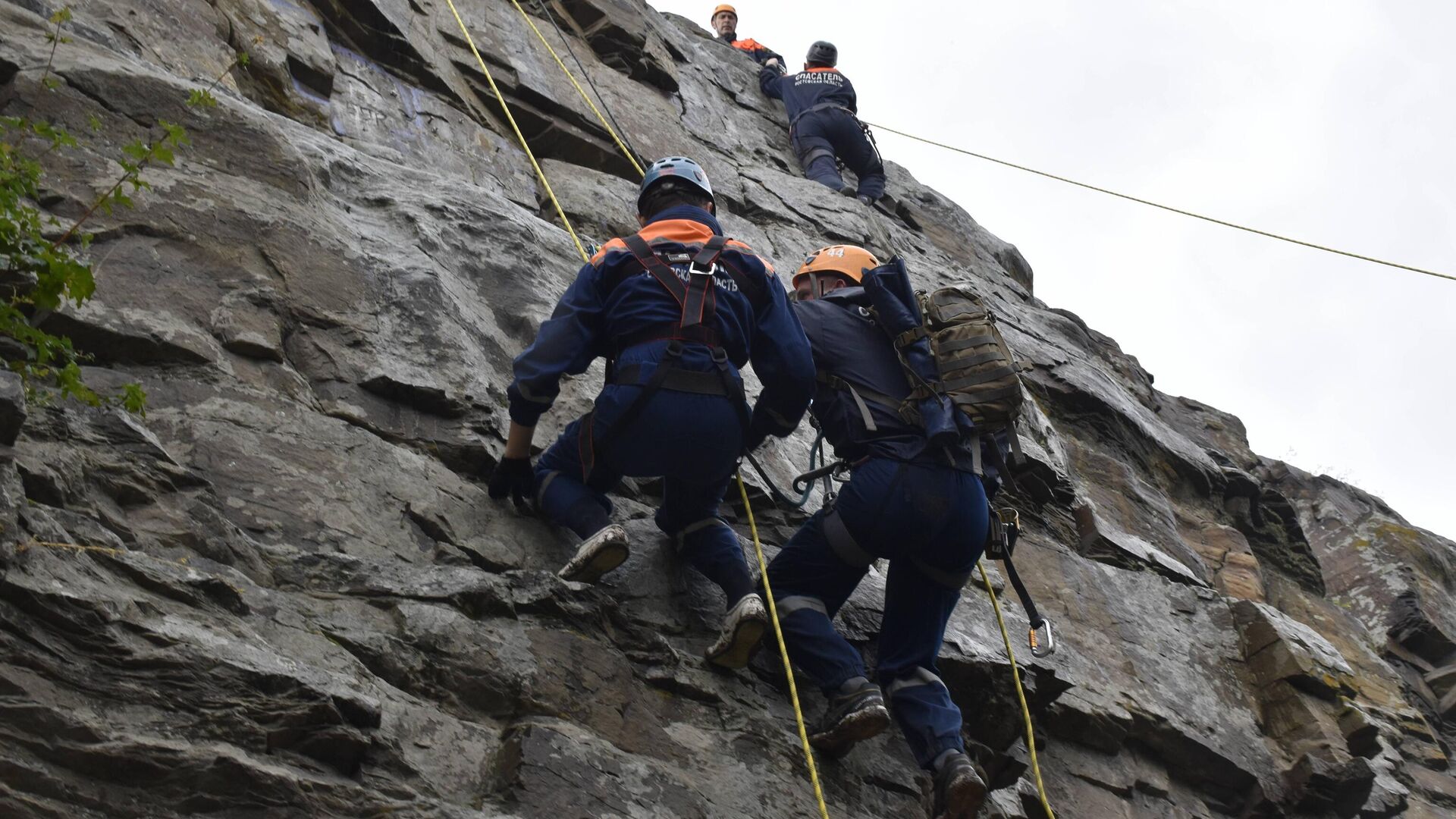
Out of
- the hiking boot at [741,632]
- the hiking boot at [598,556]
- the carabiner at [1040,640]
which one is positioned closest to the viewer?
the hiking boot at [598,556]

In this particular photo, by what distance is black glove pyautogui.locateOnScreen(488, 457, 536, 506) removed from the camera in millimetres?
5711

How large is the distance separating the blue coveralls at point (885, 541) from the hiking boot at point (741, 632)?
1.05 ft

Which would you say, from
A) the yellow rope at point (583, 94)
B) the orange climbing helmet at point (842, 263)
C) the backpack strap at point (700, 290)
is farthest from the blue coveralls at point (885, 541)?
the yellow rope at point (583, 94)

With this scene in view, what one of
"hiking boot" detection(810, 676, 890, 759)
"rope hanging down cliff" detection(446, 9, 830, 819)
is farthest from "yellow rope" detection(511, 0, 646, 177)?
"hiking boot" detection(810, 676, 890, 759)

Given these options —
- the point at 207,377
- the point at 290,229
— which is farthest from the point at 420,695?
the point at 290,229

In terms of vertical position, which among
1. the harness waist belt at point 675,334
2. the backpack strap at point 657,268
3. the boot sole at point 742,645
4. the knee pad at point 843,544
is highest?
the backpack strap at point 657,268

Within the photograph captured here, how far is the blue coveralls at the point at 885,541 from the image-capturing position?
5.54m

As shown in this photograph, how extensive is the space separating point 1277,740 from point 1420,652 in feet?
17.6

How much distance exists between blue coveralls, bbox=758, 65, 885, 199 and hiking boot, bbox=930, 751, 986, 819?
873 cm

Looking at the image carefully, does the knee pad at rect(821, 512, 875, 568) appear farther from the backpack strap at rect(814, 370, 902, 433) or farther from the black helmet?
the black helmet

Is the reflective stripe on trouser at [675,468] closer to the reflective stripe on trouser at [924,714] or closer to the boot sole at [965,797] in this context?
the reflective stripe on trouser at [924,714]

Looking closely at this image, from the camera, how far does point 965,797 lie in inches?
209

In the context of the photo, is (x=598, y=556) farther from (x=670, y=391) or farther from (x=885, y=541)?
(x=885, y=541)

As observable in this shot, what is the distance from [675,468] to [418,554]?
1.05 metres
